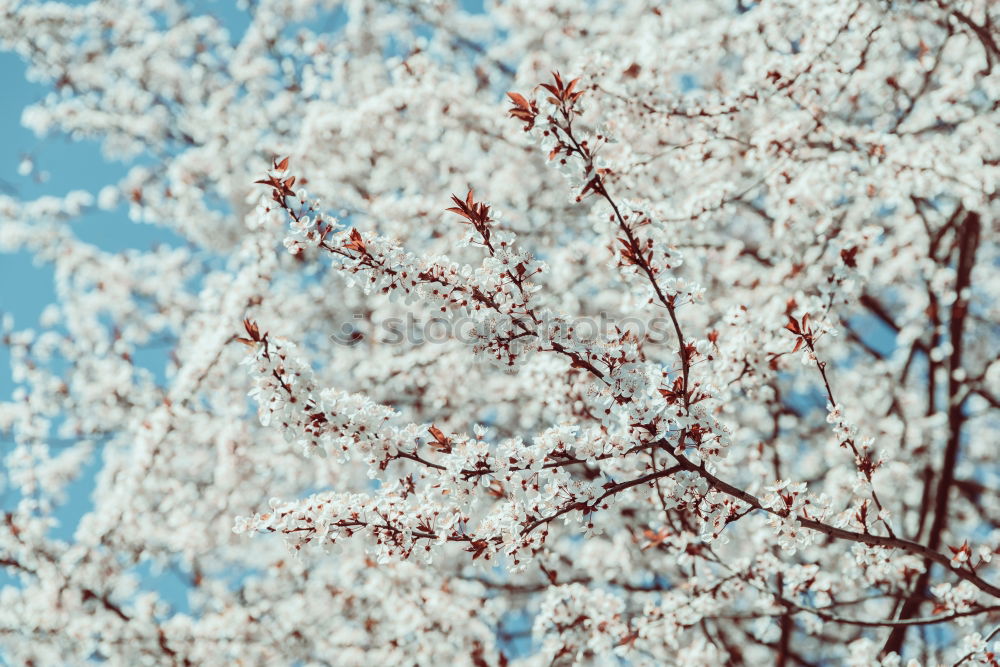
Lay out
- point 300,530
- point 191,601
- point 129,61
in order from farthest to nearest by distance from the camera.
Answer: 1. point 129,61
2. point 191,601
3. point 300,530

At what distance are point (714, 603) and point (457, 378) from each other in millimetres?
3177

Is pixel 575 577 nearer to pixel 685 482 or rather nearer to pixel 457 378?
pixel 457 378

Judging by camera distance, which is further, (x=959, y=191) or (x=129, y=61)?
(x=129, y=61)

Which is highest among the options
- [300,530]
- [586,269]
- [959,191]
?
[586,269]

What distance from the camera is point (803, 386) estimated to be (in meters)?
7.83

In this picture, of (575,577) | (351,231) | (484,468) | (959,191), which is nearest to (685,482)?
(484,468)

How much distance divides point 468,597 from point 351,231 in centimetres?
439

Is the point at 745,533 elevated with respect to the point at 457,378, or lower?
lower

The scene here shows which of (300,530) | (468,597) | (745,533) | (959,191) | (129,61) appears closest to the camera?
(300,530)

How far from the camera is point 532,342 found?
7.79 ft

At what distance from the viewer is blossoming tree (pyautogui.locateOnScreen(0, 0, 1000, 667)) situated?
95.3 inches

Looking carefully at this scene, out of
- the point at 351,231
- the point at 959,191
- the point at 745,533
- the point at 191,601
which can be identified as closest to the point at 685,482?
the point at 351,231

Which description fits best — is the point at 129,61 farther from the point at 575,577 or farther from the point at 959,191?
the point at 959,191

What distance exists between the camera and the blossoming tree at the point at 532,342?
2.42 m
